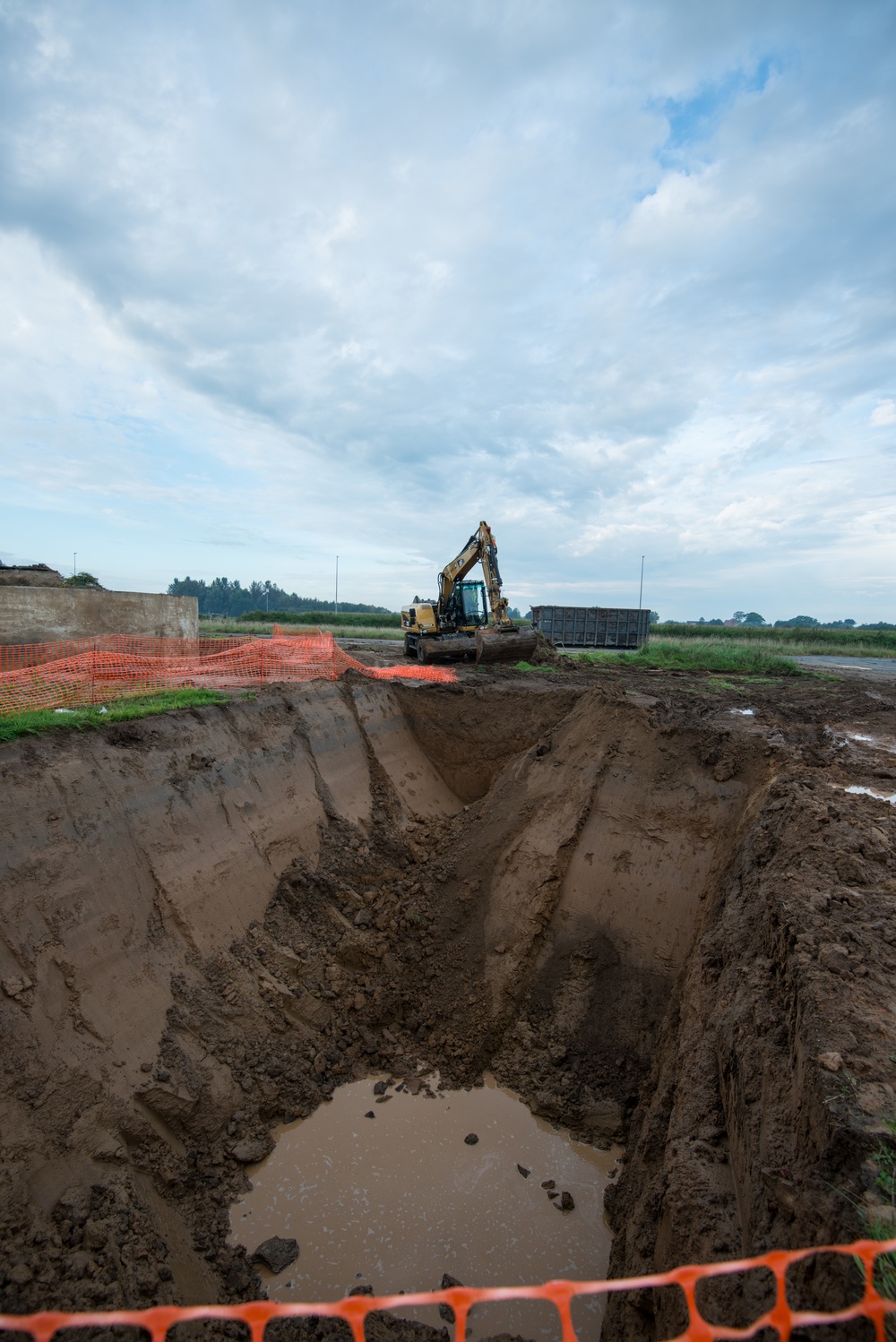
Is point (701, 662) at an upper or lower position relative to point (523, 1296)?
upper

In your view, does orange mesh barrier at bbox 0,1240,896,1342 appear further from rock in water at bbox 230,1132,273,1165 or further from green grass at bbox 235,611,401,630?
green grass at bbox 235,611,401,630

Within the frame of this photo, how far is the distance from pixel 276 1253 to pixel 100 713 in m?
5.06

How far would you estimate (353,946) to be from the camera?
7.59 m

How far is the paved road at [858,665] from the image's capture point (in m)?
23.3

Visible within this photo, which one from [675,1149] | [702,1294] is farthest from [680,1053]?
[702,1294]

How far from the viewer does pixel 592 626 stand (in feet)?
110

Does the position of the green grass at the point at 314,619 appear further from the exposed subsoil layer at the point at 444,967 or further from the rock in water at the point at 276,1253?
the rock in water at the point at 276,1253

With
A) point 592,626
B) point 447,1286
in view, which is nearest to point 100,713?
point 447,1286

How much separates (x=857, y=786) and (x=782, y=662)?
15613 mm

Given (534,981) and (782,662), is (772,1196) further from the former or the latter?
(782,662)

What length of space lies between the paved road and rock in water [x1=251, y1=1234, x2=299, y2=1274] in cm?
2239

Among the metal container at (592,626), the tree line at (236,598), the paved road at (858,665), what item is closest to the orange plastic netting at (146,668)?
the paved road at (858,665)

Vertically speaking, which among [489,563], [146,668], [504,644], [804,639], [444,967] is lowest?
[444,967]

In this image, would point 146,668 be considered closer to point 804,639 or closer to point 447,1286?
point 447,1286
